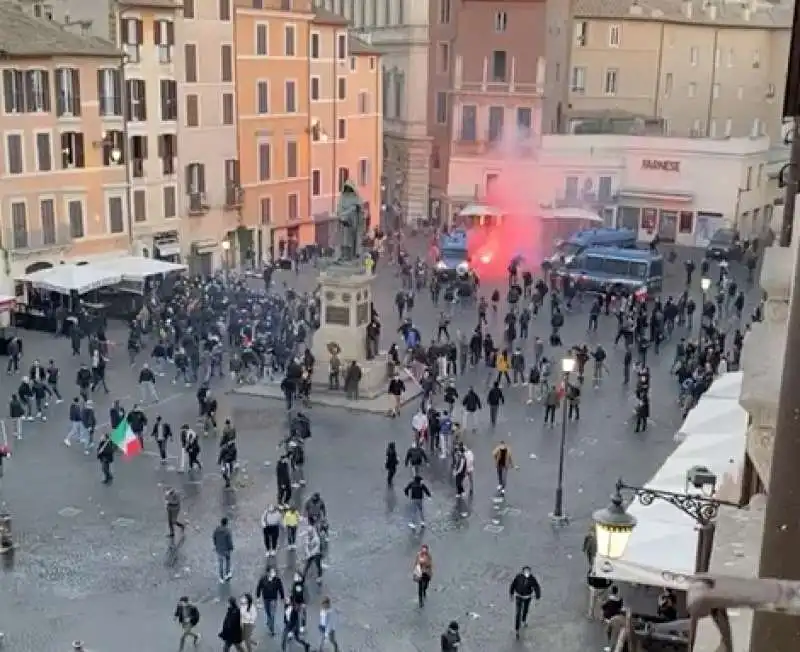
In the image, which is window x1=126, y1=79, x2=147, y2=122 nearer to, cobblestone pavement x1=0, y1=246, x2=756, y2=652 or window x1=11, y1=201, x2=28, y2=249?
window x1=11, y1=201, x2=28, y2=249

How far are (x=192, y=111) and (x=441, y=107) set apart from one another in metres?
19.5

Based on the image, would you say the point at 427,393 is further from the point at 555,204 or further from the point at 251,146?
the point at 555,204

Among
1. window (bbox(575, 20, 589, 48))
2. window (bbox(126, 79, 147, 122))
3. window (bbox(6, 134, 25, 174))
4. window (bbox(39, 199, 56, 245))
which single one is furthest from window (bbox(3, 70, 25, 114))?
window (bbox(575, 20, 589, 48))

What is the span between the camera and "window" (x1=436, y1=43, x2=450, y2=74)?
201 ft

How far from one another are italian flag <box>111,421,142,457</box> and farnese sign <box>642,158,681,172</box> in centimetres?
3985

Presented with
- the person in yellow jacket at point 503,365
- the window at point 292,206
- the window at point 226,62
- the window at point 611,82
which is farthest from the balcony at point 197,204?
the window at point 611,82

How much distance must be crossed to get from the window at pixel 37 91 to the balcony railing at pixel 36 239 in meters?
4.14

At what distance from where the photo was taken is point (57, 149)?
40219 mm

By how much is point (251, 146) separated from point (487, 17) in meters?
16.3

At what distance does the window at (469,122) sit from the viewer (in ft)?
196

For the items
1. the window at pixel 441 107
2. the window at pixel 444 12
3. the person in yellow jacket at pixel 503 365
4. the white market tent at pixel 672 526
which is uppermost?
the window at pixel 444 12

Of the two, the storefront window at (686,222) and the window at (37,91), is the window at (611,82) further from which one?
the window at (37,91)

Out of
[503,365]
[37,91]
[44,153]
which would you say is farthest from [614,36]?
[503,365]

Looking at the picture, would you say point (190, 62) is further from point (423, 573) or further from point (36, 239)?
point (423, 573)
